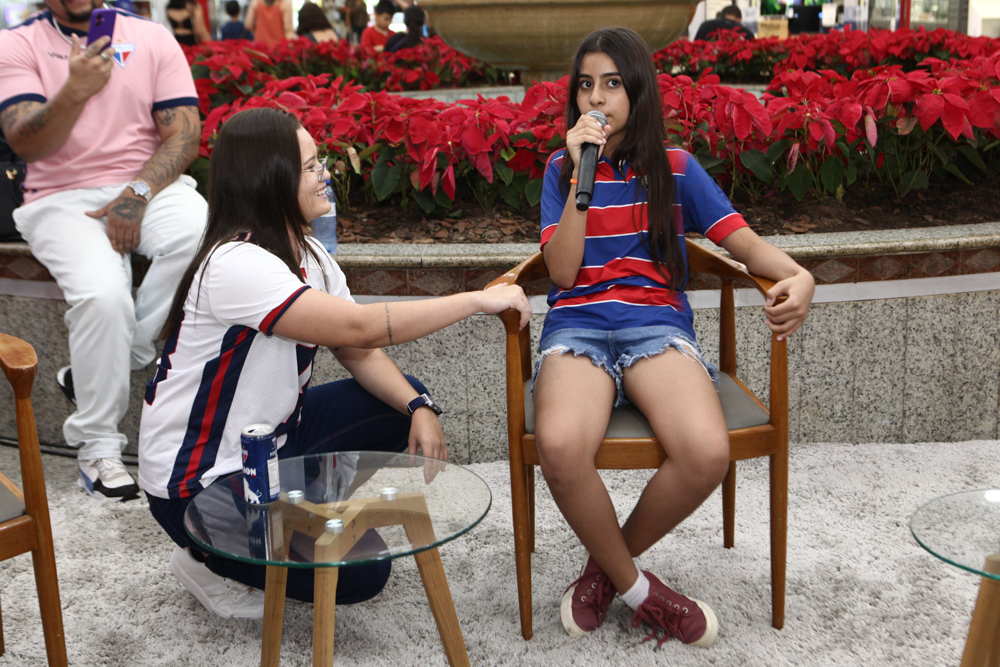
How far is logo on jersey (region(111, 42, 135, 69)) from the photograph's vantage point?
2.64 metres

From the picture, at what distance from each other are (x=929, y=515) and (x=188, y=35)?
6.70 meters

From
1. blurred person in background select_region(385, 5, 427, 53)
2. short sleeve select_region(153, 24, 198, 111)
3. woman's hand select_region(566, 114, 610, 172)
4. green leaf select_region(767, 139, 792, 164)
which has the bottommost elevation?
green leaf select_region(767, 139, 792, 164)

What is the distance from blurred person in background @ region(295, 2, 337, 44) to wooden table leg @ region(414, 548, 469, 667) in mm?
5200

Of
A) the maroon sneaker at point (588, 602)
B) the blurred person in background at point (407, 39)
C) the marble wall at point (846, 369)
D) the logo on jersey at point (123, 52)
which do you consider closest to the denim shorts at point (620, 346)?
the maroon sneaker at point (588, 602)

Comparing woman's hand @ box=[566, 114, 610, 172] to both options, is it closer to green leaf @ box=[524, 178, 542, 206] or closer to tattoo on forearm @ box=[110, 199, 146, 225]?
green leaf @ box=[524, 178, 542, 206]

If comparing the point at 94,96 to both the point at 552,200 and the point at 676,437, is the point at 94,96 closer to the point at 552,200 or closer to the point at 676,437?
the point at 552,200

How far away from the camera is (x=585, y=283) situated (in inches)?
78.3

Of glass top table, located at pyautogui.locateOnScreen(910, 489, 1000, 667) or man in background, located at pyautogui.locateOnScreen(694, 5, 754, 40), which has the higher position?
man in background, located at pyautogui.locateOnScreen(694, 5, 754, 40)

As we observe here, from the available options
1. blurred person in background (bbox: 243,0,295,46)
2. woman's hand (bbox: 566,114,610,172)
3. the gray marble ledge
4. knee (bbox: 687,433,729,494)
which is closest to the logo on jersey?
the gray marble ledge

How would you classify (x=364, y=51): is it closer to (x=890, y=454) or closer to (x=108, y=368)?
(x=108, y=368)

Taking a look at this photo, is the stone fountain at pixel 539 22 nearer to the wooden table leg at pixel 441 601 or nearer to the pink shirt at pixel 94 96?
the pink shirt at pixel 94 96

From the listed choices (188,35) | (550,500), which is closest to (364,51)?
(188,35)

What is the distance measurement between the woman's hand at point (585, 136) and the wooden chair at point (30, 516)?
42.8 inches

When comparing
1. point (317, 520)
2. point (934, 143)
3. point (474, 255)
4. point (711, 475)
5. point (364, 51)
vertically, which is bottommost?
point (711, 475)
